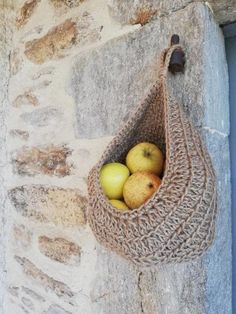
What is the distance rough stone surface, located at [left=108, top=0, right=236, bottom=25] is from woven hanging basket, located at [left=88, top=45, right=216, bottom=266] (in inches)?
11.8

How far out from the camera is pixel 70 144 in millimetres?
1009

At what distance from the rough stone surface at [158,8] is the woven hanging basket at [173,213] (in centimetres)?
30

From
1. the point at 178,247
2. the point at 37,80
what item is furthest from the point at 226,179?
the point at 37,80

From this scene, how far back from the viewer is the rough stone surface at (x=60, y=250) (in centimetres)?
99

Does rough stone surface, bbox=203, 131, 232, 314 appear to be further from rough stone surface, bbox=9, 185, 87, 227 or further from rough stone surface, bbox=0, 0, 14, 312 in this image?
rough stone surface, bbox=0, 0, 14, 312

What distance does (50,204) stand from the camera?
3.51 ft

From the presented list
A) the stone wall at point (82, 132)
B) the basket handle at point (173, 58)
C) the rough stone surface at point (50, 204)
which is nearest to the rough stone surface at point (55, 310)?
the stone wall at point (82, 132)

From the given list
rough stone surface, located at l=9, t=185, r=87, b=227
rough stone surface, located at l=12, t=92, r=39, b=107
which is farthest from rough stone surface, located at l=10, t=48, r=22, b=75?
rough stone surface, located at l=9, t=185, r=87, b=227

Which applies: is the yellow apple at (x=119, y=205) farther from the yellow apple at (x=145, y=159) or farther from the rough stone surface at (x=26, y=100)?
the rough stone surface at (x=26, y=100)

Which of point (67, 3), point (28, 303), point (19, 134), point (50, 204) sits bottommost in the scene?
point (28, 303)

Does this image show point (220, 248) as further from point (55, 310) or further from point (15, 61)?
point (15, 61)

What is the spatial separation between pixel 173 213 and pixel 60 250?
590 mm

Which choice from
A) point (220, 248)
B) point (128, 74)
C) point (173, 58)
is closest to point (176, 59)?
point (173, 58)

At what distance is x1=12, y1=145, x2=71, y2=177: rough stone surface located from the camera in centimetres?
103
